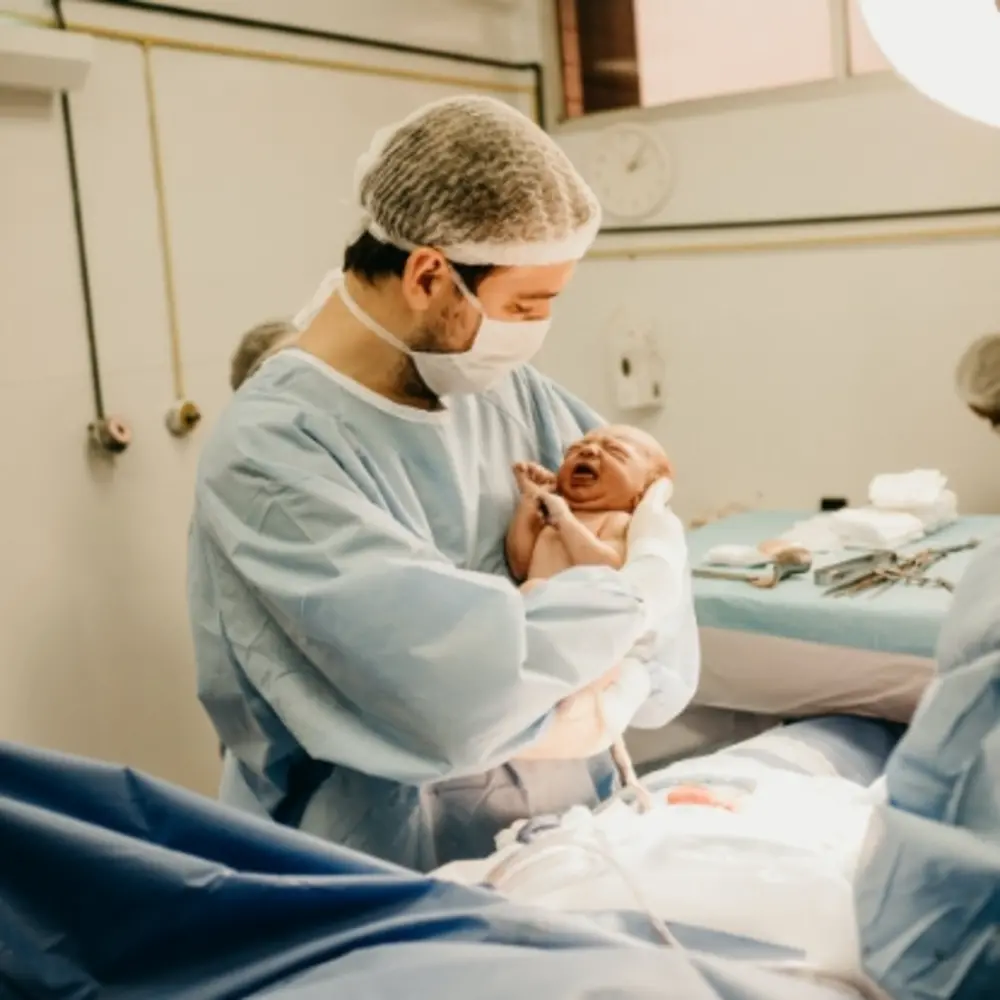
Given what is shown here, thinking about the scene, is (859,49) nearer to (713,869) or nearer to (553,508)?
(553,508)

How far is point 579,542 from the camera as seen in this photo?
1.60m

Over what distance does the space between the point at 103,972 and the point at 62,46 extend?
194 cm

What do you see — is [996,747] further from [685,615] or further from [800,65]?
[800,65]

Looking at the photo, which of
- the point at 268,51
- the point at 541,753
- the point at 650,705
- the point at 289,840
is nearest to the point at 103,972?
the point at 289,840

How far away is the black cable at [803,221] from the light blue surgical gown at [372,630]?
1.90m

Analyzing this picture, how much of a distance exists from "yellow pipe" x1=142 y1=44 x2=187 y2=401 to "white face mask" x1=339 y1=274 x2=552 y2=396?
4.53 ft

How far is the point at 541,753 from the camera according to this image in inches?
55.7

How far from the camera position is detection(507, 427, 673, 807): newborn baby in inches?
62.0

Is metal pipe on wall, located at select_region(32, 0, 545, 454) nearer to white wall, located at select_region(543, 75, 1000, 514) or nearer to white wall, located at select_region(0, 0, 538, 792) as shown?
white wall, located at select_region(0, 0, 538, 792)

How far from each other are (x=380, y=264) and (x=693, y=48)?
239 centimetres

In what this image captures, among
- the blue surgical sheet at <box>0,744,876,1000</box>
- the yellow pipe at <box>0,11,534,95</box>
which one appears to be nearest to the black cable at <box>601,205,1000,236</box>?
the yellow pipe at <box>0,11,534,95</box>

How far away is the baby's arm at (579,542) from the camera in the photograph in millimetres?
1552

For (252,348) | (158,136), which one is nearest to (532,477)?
(252,348)

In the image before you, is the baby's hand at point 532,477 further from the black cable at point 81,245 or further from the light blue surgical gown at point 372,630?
the black cable at point 81,245
